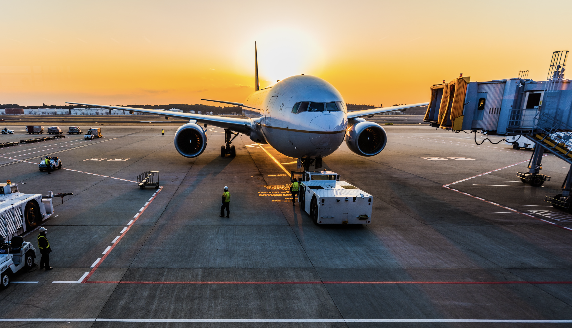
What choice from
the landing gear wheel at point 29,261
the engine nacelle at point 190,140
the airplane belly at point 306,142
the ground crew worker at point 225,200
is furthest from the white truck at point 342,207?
the engine nacelle at point 190,140

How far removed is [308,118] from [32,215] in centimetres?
1405

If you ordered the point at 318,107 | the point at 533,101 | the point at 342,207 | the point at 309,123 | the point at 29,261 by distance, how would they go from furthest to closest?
the point at 533,101, the point at 318,107, the point at 309,123, the point at 342,207, the point at 29,261

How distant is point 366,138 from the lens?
24.3 metres

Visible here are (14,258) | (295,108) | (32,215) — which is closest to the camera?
(14,258)

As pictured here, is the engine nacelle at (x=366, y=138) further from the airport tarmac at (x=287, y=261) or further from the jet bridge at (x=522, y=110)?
the jet bridge at (x=522, y=110)

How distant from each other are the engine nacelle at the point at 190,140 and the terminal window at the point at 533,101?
23.3 metres

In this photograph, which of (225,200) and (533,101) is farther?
(533,101)

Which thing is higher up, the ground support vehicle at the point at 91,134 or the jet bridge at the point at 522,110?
the jet bridge at the point at 522,110

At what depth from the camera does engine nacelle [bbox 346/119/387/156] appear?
23125mm

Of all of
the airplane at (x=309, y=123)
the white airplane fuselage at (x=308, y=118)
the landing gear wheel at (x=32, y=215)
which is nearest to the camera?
the landing gear wheel at (x=32, y=215)

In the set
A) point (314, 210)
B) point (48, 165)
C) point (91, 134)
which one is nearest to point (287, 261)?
point (314, 210)

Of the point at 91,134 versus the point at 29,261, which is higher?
the point at 91,134

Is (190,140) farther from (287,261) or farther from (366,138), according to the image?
(287,261)

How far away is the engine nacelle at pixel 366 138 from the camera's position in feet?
75.9
